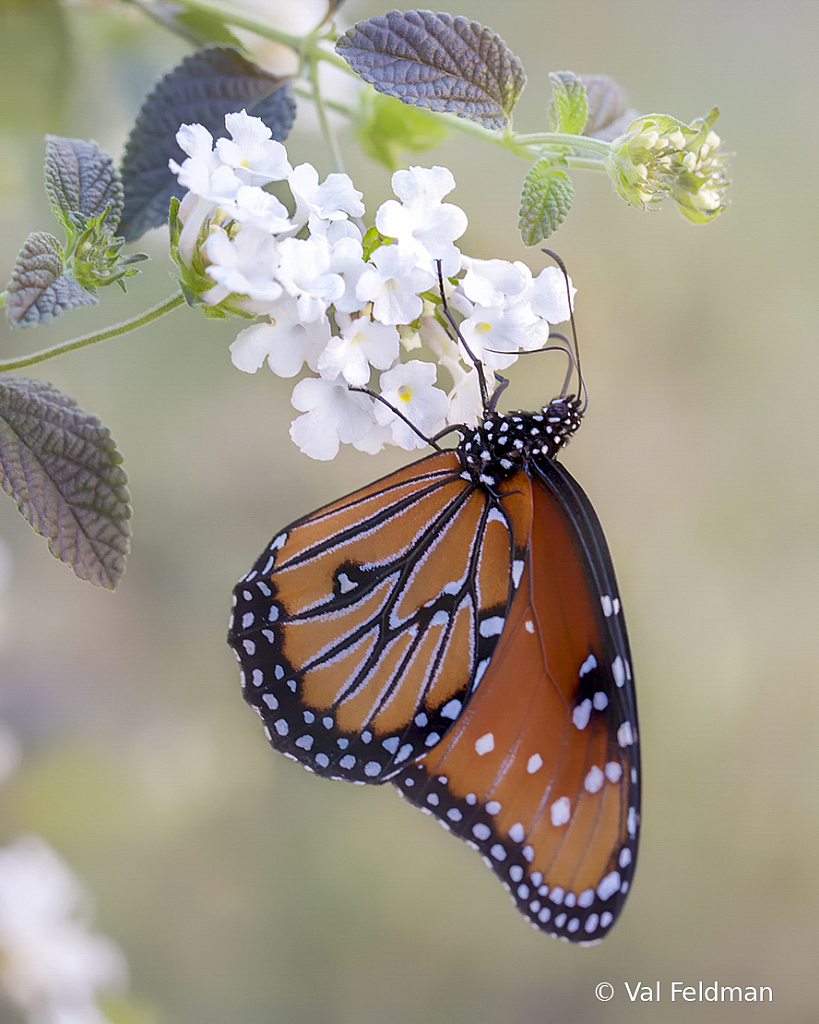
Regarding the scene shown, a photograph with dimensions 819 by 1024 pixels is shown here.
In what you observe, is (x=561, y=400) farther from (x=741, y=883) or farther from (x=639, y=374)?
(x=741, y=883)

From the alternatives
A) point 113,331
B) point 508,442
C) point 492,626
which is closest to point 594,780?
point 492,626

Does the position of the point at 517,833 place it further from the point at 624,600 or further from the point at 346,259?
the point at 624,600

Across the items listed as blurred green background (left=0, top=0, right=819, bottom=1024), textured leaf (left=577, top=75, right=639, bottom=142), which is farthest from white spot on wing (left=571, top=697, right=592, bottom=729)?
blurred green background (left=0, top=0, right=819, bottom=1024)

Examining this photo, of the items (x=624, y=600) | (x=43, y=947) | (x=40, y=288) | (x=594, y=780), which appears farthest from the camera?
(x=624, y=600)

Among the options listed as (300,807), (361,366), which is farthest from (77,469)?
(300,807)

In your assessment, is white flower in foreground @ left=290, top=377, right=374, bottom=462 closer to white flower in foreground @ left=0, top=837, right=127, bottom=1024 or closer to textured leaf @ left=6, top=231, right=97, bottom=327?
textured leaf @ left=6, top=231, right=97, bottom=327

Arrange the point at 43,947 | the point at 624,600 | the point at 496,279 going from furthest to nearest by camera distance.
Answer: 1. the point at 624,600
2. the point at 43,947
3. the point at 496,279

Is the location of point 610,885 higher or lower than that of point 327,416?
lower

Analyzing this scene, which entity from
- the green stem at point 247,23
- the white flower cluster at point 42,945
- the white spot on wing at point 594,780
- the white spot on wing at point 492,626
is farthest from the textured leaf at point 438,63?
the white flower cluster at point 42,945
